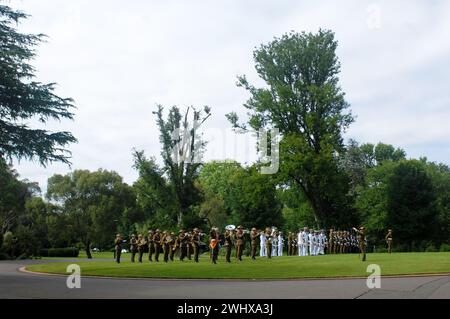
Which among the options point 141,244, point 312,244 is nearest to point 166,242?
point 141,244

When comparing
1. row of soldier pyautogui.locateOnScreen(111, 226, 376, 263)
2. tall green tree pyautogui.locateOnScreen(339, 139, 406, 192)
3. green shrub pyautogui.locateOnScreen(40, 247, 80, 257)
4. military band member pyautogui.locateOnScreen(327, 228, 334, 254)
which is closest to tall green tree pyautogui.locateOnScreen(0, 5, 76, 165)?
row of soldier pyautogui.locateOnScreen(111, 226, 376, 263)

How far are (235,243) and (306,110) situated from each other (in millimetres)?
17698

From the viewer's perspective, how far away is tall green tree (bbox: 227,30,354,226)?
4622 centimetres

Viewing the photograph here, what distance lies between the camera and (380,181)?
240ft

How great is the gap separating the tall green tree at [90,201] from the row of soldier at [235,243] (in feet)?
80.9

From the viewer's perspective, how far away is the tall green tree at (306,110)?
46.2 m

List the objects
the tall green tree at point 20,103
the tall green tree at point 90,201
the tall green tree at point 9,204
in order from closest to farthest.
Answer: the tall green tree at point 20,103, the tall green tree at point 9,204, the tall green tree at point 90,201

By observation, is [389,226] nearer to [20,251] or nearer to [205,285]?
[20,251]

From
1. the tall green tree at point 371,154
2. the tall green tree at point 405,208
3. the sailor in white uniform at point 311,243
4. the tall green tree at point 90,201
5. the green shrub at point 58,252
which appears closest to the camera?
the sailor in white uniform at point 311,243

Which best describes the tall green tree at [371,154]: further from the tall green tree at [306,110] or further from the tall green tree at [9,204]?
the tall green tree at [9,204]

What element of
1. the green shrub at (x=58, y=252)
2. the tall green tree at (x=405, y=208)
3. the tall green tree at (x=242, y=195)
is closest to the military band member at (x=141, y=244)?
the tall green tree at (x=242, y=195)

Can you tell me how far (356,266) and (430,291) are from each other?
27.0 ft

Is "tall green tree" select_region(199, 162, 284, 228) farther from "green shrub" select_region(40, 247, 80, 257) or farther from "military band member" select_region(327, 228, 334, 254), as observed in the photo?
"green shrub" select_region(40, 247, 80, 257)
